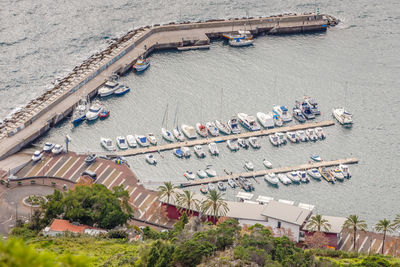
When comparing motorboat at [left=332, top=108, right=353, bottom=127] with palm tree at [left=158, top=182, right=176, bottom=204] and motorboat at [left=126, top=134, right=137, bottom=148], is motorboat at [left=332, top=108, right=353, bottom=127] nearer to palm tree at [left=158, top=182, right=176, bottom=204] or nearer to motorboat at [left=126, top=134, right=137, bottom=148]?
motorboat at [left=126, top=134, right=137, bottom=148]

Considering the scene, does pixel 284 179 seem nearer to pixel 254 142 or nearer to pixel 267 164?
pixel 267 164

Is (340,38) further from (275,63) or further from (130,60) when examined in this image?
(130,60)

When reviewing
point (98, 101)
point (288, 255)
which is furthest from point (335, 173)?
point (98, 101)

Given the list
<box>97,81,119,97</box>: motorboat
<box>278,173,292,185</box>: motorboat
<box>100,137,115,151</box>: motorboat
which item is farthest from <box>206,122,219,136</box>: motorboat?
<box>97,81,119,97</box>: motorboat

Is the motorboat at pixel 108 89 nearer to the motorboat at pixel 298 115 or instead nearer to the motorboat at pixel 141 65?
the motorboat at pixel 141 65

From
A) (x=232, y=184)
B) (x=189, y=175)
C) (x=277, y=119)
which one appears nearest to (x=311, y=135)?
(x=277, y=119)

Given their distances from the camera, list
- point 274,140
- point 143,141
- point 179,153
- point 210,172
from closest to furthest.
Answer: point 210,172 → point 179,153 → point 143,141 → point 274,140
